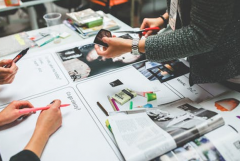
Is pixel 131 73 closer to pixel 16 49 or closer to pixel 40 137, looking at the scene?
pixel 40 137

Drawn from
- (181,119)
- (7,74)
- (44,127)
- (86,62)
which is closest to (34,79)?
(7,74)

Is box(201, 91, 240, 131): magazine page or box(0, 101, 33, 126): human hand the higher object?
box(0, 101, 33, 126): human hand

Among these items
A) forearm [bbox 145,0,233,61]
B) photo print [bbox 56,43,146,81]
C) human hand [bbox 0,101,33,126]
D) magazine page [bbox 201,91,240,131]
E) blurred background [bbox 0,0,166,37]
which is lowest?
blurred background [bbox 0,0,166,37]

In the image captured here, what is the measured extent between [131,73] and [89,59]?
0.80 ft

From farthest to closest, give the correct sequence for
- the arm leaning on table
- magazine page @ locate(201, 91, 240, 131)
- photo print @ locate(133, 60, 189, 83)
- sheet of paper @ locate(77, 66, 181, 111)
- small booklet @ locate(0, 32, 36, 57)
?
small booklet @ locate(0, 32, 36, 57), photo print @ locate(133, 60, 189, 83), sheet of paper @ locate(77, 66, 181, 111), magazine page @ locate(201, 91, 240, 131), the arm leaning on table

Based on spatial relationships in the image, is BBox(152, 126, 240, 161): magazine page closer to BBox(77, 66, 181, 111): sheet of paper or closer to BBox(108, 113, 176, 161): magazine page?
BBox(108, 113, 176, 161): magazine page

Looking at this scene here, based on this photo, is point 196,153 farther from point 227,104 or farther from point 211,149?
point 227,104

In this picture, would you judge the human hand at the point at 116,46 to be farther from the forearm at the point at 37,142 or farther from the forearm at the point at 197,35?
the forearm at the point at 37,142

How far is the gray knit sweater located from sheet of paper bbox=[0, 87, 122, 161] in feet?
1.09

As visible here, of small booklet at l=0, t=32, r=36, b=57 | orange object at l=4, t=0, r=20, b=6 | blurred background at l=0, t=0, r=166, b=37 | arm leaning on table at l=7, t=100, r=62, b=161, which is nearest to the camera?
arm leaning on table at l=7, t=100, r=62, b=161

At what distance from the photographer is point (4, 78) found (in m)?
0.93

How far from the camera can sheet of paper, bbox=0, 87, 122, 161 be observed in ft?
2.27

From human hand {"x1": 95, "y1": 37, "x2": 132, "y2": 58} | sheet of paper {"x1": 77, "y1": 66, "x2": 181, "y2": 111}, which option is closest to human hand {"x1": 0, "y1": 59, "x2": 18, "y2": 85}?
sheet of paper {"x1": 77, "y1": 66, "x2": 181, "y2": 111}

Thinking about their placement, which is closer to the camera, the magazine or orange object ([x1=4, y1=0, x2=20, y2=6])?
the magazine
